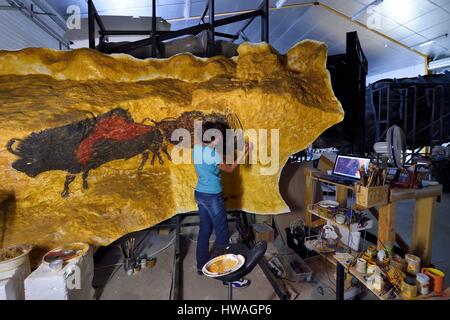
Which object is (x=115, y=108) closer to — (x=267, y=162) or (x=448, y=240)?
(x=267, y=162)

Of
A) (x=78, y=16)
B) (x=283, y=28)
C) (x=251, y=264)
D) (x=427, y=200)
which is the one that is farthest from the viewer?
(x=283, y=28)

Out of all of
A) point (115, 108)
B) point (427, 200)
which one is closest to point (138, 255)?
point (115, 108)

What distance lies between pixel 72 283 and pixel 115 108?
1.54 meters

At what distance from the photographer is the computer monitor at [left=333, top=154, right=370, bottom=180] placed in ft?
6.24

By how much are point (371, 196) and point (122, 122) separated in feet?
7.37

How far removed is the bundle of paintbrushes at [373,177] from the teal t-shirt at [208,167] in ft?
3.73

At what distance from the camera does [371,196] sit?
1594 millimetres

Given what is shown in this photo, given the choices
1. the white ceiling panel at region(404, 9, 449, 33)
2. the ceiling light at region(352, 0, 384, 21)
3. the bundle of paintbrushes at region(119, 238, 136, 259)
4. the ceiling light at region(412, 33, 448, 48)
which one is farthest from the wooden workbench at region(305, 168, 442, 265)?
the ceiling light at region(412, 33, 448, 48)

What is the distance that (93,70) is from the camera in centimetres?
222

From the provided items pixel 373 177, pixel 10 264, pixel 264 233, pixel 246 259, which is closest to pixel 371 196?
pixel 373 177

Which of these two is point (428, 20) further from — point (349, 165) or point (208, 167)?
point (208, 167)

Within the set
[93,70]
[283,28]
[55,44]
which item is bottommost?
[93,70]

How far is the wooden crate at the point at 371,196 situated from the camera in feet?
5.21

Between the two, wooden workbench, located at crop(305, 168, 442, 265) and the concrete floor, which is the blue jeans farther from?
wooden workbench, located at crop(305, 168, 442, 265)
